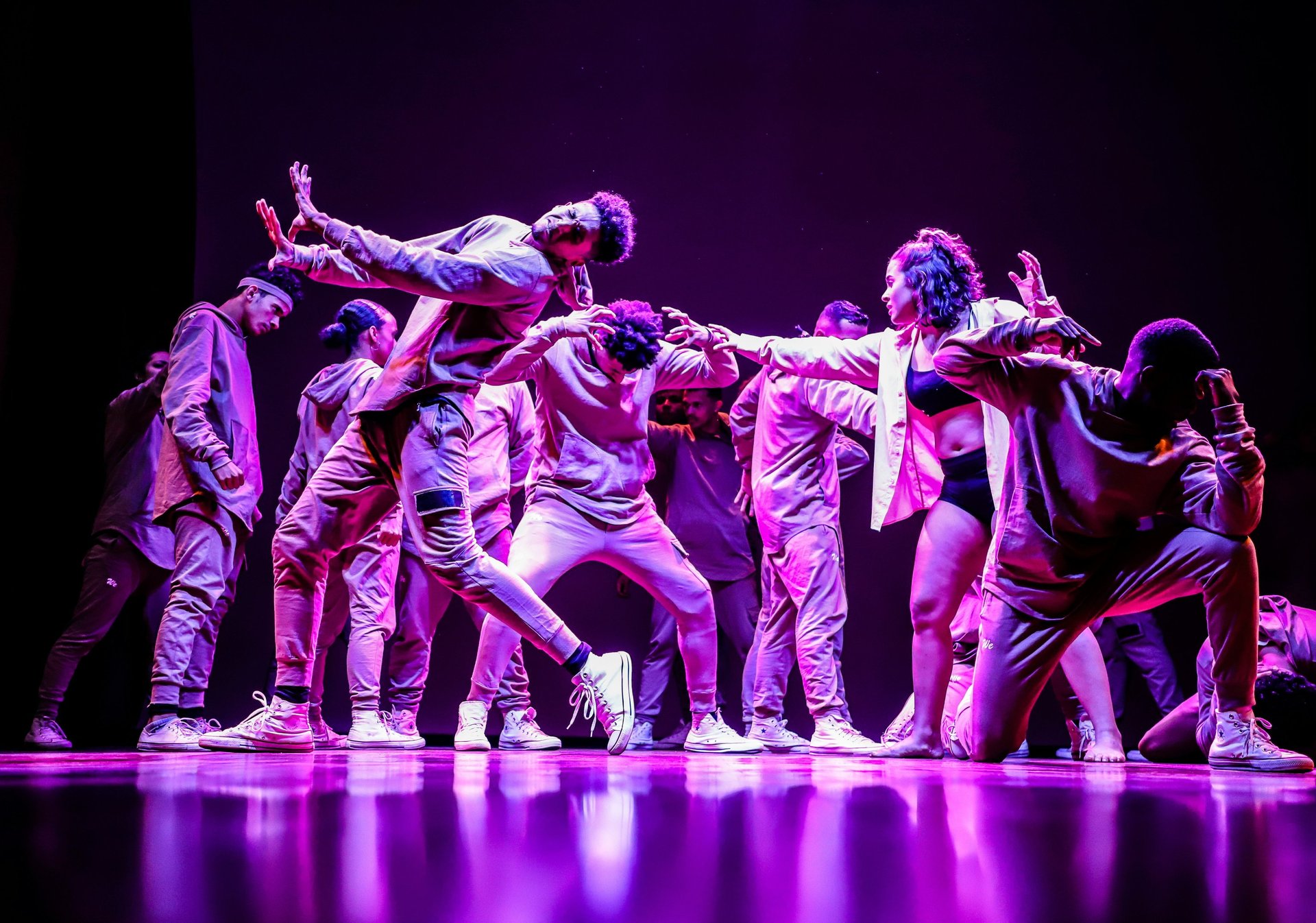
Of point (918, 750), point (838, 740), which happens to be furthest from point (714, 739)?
point (918, 750)

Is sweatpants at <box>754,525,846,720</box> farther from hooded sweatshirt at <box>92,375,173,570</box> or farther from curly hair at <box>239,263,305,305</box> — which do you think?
hooded sweatshirt at <box>92,375,173,570</box>

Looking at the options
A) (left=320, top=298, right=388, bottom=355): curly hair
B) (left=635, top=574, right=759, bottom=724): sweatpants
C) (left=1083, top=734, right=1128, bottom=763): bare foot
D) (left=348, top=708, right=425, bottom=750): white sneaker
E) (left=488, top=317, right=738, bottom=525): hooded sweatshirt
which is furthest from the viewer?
(left=635, top=574, right=759, bottom=724): sweatpants

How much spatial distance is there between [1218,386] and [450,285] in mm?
2265

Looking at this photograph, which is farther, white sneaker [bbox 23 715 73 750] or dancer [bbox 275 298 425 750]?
dancer [bbox 275 298 425 750]

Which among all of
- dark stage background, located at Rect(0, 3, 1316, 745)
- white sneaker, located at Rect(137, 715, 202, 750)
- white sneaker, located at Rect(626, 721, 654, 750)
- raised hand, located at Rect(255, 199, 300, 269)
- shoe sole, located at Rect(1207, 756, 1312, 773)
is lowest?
white sneaker, located at Rect(626, 721, 654, 750)

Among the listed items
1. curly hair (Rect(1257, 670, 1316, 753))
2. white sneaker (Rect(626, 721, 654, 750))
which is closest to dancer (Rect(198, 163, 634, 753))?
curly hair (Rect(1257, 670, 1316, 753))

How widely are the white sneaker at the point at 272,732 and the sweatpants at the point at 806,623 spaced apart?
7.53 feet

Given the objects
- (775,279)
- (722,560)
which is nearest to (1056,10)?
(775,279)

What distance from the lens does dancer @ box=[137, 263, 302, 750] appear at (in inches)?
164

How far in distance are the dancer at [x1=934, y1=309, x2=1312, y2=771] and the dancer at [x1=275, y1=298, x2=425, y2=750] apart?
2.88 meters

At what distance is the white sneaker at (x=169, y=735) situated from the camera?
396 centimetres

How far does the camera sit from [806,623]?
4.80 m

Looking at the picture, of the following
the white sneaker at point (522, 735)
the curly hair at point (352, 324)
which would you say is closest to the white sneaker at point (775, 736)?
the white sneaker at point (522, 735)

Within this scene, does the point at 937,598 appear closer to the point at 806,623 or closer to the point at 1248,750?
the point at 1248,750
